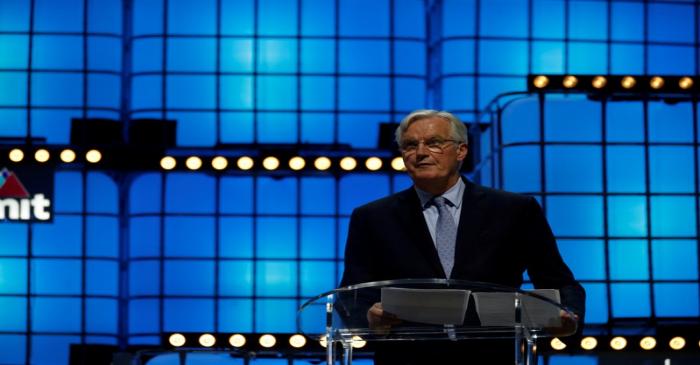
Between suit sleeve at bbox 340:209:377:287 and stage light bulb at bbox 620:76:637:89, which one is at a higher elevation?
stage light bulb at bbox 620:76:637:89

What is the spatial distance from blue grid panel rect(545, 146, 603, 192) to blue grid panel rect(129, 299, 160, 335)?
6.18 meters

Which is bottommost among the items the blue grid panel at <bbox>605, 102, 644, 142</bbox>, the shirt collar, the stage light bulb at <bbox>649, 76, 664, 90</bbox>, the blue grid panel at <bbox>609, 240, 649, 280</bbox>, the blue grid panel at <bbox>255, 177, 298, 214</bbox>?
the blue grid panel at <bbox>609, 240, 649, 280</bbox>

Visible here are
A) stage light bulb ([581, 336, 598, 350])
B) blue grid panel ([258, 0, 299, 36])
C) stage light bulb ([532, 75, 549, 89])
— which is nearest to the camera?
stage light bulb ([581, 336, 598, 350])

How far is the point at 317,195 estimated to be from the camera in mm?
20578

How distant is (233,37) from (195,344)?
551cm

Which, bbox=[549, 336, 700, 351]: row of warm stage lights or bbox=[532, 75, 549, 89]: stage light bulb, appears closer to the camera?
bbox=[549, 336, 700, 351]: row of warm stage lights

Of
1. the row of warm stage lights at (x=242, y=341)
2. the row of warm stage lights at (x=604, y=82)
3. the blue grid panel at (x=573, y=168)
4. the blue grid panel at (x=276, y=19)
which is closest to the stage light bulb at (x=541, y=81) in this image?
the row of warm stage lights at (x=604, y=82)

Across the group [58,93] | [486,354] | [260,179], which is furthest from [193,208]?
[486,354]

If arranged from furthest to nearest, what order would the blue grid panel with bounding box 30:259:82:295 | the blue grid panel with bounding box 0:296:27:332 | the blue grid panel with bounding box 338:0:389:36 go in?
the blue grid panel with bounding box 338:0:389:36 < the blue grid panel with bounding box 30:259:82:295 < the blue grid panel with bounding box 0:296:27:332

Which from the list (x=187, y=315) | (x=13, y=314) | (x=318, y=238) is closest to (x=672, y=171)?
(x=318, y=238)

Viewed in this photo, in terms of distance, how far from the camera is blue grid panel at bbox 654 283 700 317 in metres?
17.7

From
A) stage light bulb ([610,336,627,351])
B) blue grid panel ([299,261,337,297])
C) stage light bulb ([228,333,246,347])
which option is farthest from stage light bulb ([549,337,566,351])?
blue grid panel ([299,261,337,297])

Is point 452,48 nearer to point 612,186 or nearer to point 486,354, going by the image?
point 612,186

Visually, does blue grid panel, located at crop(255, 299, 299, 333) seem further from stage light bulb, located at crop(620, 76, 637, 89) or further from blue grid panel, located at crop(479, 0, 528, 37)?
stage light bulb, located at crop(620, 76, 637, 89)
